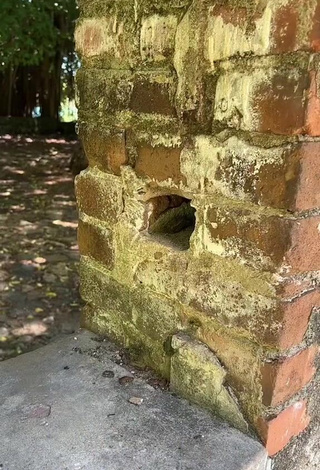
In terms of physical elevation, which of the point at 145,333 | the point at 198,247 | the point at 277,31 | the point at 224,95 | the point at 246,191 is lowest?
the point at 145,333

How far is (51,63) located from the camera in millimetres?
11914

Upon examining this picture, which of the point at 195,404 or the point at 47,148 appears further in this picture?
the point at 47,148

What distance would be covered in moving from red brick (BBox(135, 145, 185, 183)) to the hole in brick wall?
4.1 inches

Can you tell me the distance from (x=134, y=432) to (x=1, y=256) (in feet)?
11.1

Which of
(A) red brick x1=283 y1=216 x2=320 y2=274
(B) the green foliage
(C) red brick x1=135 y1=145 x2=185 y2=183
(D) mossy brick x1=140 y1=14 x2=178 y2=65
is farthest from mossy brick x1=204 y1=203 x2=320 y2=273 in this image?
(B) the green foliage

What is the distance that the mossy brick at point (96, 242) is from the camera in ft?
5.24

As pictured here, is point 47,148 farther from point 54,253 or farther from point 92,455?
point 92,455

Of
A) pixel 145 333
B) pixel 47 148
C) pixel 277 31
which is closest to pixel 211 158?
pixel 277 31

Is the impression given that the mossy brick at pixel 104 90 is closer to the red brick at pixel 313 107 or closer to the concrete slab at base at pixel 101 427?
the red brick at pixel 313 107

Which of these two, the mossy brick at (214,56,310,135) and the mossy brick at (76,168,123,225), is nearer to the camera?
the mossy brick at (214,56,310,135)

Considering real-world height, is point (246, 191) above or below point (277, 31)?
below

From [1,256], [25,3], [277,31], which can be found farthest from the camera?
[25,3]

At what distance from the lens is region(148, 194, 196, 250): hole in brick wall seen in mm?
1499

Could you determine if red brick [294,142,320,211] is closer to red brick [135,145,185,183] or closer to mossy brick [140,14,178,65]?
red brick [135,145,185,183]
